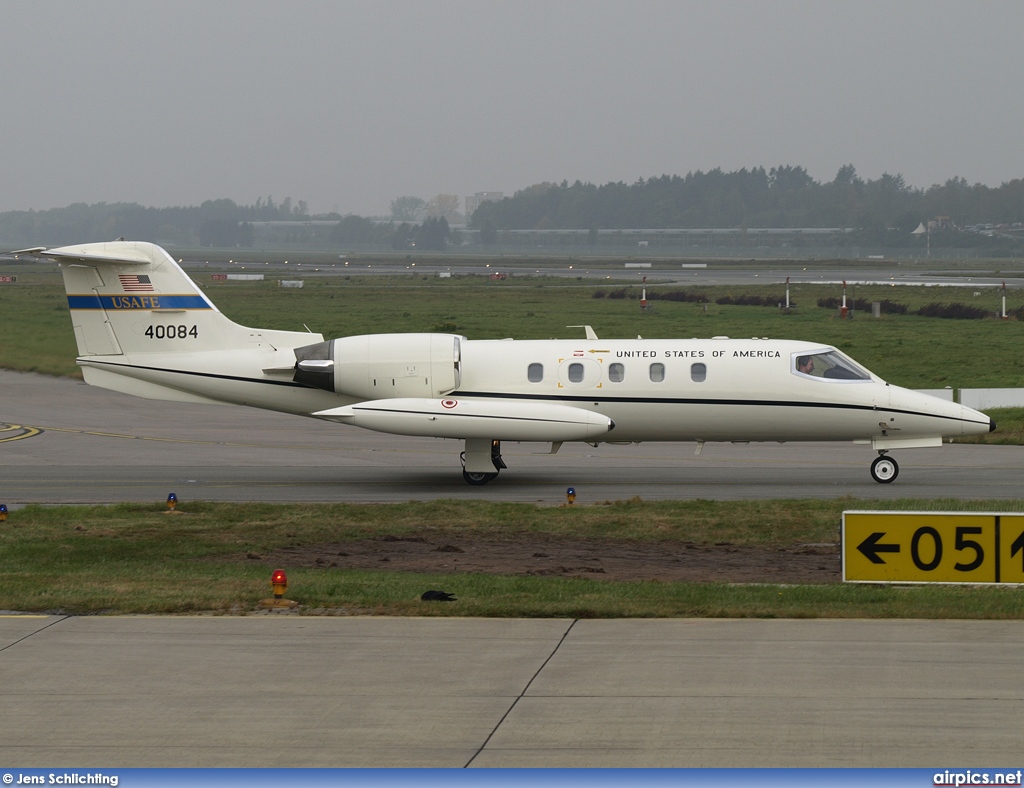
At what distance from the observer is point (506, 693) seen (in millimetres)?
11094

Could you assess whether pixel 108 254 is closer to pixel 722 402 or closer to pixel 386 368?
pixel 386 368

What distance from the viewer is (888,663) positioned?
466 inches

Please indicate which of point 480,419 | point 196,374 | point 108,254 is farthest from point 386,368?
point 108,254

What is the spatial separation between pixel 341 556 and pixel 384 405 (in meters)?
7.68

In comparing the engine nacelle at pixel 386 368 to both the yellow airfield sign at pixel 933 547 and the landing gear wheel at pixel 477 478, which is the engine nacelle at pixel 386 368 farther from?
the yellow airfield sign at pixel 933 547

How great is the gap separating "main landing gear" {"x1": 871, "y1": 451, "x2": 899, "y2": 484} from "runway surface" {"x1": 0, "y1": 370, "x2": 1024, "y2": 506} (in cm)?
41

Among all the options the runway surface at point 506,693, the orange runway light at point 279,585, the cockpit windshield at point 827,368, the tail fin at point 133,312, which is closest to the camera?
the runway surface at point 506,693

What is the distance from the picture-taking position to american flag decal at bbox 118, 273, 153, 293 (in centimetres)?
2717

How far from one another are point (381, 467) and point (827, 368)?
33.5 feet

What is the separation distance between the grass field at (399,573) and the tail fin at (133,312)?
5.27 metres

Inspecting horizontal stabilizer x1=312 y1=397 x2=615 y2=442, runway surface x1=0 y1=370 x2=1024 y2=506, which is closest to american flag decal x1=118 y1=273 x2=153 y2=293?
runway surface x1=0 y1=370 x2=1024 y2=506

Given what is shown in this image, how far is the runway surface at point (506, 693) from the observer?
9.53 meters

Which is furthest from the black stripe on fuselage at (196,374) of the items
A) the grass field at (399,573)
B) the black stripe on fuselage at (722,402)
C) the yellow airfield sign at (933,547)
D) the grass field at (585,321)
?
the grass field at (585,321)

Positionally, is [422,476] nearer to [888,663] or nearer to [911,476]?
[911,476]
